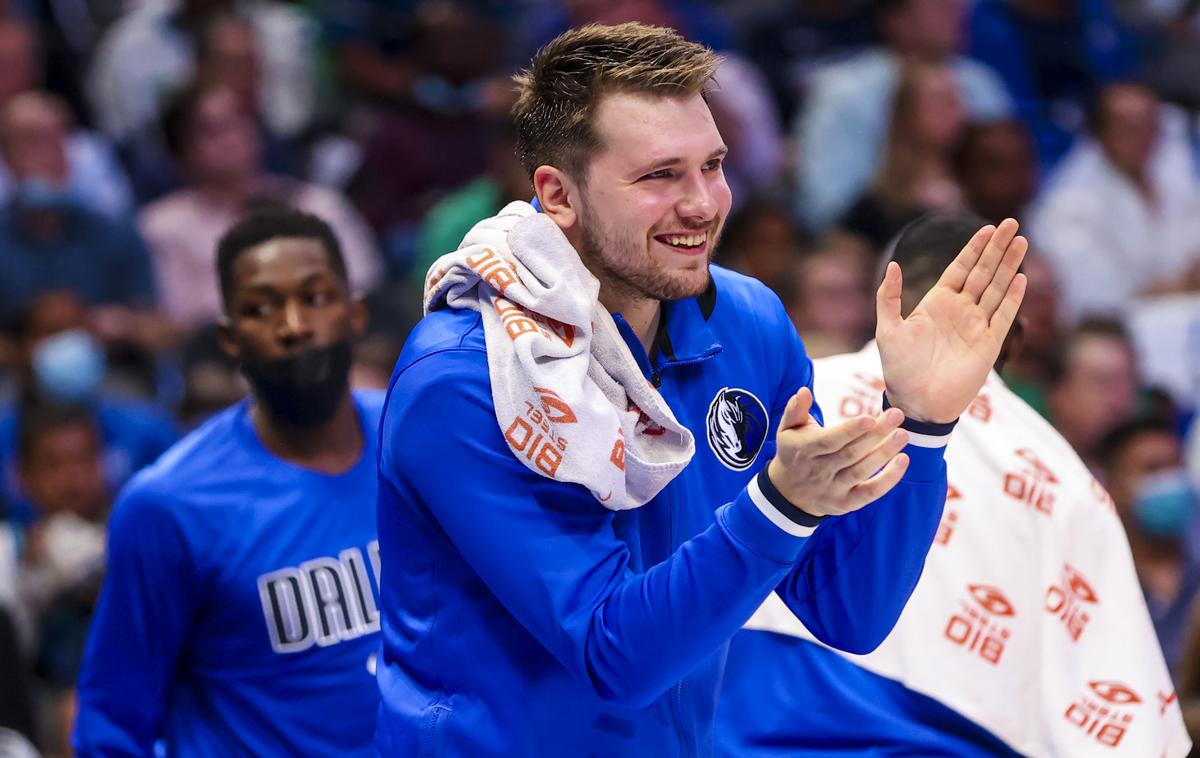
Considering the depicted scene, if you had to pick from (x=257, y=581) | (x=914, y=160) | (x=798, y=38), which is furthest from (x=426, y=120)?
(x=257, y=581)

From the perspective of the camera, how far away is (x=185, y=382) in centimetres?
679

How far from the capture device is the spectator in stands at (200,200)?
25.8 ft

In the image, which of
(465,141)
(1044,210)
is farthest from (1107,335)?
(465,141)

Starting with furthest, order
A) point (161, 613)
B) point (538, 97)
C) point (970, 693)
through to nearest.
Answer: point (161, 613) < point (970, 693) < point (538, 97)

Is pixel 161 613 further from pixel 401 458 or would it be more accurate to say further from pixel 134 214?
pixel 134 214

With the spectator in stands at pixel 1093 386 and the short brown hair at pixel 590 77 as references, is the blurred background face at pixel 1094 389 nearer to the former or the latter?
the spectator in stands at pixel 1093 386

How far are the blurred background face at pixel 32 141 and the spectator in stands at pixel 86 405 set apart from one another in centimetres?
90

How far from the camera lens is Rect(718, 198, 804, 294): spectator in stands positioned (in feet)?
25.8

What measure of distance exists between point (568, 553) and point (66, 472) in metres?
4.09

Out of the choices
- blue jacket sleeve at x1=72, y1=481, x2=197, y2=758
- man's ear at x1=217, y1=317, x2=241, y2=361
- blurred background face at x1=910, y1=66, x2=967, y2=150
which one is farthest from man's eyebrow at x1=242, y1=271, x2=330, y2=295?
blurred background face at x1=910, y1=66, x2=967, y2=150

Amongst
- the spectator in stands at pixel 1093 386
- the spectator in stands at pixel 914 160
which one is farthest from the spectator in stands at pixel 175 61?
the spectator in stands at pixel 1093 386

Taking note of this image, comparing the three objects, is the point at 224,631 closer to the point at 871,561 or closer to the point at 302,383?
the point at 302,383

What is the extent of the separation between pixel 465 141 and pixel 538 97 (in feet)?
19.1

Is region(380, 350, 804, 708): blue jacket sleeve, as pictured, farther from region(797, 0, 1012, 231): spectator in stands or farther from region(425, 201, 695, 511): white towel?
region(797, 0, 1012, 231): spectator in stands
